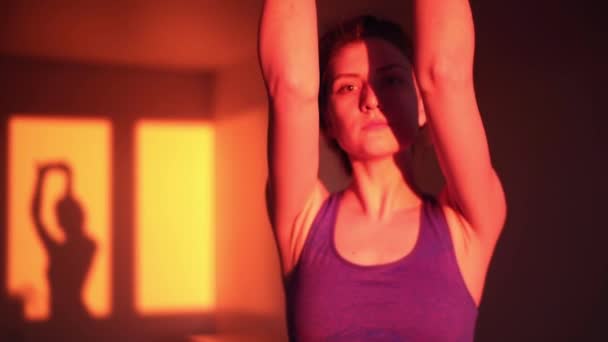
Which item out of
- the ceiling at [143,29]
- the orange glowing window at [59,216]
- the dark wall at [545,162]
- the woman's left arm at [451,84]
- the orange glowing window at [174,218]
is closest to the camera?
the woman's left arm at [451,84]

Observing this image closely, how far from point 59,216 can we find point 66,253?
0.60 feet

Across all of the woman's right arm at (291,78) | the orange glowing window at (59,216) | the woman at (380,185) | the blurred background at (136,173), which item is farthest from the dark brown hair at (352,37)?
the orange glowing window at (59,216)

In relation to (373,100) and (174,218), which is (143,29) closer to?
(174,218)

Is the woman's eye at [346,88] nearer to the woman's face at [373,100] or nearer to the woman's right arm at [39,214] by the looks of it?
the woman's face at [373,100]

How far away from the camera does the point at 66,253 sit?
3.63m

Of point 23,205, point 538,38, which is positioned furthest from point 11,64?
point 538,38

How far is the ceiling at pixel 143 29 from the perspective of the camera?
2678 mm

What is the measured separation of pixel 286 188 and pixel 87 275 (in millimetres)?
3141

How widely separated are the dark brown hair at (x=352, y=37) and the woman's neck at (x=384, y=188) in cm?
8

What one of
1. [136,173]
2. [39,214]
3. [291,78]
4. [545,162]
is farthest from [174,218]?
[291,78]

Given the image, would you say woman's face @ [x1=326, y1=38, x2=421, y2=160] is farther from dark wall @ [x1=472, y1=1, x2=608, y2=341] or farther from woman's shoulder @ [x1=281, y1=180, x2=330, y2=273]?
dark wall @ [x1=472, y1=1, x2=608, y2=341]

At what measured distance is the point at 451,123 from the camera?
0.63 metres

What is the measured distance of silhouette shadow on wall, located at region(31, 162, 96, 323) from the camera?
3578mm

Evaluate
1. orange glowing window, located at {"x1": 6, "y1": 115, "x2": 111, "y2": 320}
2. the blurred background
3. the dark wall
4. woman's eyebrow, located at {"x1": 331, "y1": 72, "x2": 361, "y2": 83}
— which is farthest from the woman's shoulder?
orange glowing window, located at {"x1": 6, "y1": 115, "x2": 111, "y2": 320}
